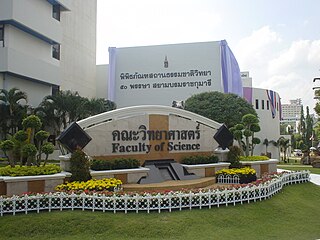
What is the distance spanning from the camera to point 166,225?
8.38m

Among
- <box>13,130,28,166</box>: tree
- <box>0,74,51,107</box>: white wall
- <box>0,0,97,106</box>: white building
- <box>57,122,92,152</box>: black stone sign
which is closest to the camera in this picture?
<box>13,130,28,166</box>: tree

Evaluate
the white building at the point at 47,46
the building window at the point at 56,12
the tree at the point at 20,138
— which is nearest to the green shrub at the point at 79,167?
the tree at the point at 20,138

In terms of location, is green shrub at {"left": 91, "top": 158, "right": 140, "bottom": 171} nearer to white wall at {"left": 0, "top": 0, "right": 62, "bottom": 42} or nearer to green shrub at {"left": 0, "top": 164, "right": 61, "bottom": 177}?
green shrub at {"left": 0, "top": 164, "right": 61, "bottom": 177}

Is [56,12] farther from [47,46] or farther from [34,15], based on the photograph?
[34,15]

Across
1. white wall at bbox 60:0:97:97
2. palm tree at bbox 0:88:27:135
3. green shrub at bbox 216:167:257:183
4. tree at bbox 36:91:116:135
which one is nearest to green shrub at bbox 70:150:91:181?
green shrub at bbox 216:167:257:183

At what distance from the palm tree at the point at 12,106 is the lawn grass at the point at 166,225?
1641 centimetres

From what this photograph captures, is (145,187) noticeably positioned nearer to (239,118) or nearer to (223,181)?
(223,181)

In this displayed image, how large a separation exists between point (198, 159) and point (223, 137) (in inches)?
69.0

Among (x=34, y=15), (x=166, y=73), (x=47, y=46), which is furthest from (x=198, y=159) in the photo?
(x=166, y=73)

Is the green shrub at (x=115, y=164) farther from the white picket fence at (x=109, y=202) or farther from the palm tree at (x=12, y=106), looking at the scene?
the palm tree at (x=12, y=106)

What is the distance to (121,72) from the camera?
41.9 metres

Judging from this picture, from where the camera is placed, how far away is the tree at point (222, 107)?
29531 mm

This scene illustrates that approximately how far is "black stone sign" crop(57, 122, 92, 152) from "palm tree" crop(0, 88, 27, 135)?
13.1m

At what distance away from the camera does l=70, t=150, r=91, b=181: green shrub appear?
11.1 meters
